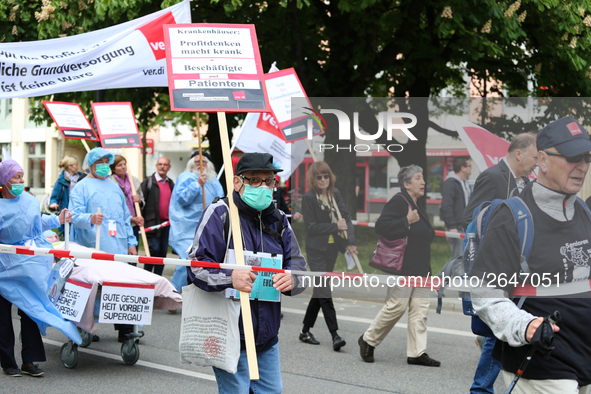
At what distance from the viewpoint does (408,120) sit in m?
5.12

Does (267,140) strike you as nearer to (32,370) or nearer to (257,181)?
(32,370)

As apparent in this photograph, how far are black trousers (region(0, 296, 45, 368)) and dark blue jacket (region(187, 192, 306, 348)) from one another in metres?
2.72

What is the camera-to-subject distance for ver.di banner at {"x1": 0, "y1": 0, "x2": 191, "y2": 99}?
20.0 feet

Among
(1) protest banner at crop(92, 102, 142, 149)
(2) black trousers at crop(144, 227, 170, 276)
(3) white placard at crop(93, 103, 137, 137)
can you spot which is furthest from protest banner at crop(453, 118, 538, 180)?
(2) black trousers at crop(144, 227, 170, 276)

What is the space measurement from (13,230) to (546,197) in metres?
4.36

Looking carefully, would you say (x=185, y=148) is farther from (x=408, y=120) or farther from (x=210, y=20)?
(x=408, y=120)

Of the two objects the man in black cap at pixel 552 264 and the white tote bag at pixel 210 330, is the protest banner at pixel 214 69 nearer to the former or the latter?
the white tote bag at pixel 210 330

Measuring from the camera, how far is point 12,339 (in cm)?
559

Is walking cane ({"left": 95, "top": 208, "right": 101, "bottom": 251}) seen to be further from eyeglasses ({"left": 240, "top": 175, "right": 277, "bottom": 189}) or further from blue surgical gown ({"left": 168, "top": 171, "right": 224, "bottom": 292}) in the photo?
eyeglasses ({"left": 240, "top": 175, "right": 277, "bottom": 189})

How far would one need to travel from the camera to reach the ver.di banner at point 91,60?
609 cm

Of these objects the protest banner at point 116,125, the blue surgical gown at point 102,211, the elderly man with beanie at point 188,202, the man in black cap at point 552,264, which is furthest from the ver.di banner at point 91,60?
the man in black cap at point 552,264

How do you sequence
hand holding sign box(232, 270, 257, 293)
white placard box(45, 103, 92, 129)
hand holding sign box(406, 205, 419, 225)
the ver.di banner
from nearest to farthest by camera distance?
hand holding sign box(232, 270, 257, 293)
hand holding sign box(406, 205, 419, 225)
the ver.di banner
white placard box(45, 103, 92, 129)

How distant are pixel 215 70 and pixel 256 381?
188 centimetres

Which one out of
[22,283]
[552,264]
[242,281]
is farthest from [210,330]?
[22,283]
